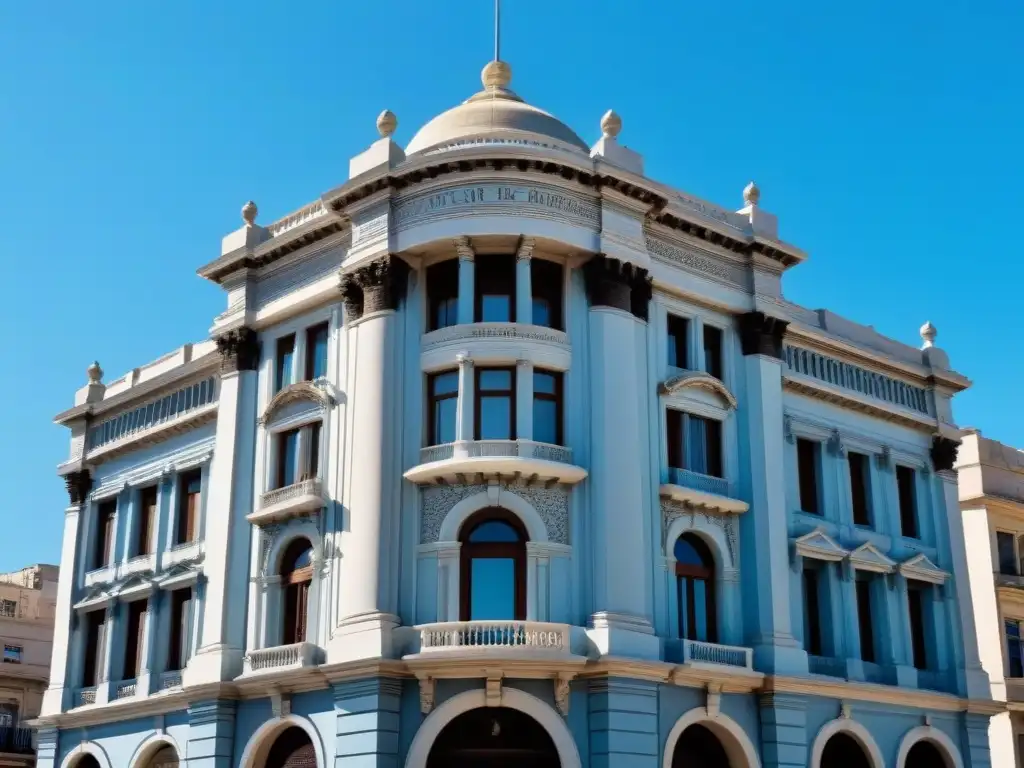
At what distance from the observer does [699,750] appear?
33875 mm

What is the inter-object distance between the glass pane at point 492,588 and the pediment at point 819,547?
9.55m

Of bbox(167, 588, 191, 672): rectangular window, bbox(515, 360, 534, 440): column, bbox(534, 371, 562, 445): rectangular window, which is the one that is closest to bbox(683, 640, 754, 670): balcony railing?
bbox(534, 371, 562, 445): rectangular window

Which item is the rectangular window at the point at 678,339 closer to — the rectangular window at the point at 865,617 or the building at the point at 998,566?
the rectangular window at the point at 865,617

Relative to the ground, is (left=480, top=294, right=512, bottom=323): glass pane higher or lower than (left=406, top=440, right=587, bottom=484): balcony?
higher

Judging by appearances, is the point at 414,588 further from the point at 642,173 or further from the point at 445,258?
the point at 642,173

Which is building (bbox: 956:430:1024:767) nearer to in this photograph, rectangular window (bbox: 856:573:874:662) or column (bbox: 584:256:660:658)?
rectangular window (bbox: 856:573:874:662)

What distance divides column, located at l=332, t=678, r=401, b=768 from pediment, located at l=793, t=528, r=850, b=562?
12.7 m

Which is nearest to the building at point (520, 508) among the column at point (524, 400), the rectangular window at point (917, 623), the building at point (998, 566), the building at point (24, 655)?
the column at point (524, 400)

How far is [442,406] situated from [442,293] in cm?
302

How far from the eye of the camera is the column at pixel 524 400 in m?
32.0

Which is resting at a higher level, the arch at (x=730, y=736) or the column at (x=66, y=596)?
the column at (x=66, y=596)

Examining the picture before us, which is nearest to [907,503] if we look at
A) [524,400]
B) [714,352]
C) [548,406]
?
[714,352]

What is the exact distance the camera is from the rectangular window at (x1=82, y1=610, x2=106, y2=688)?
42094 mm

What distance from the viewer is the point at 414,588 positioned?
3162 centimetres
